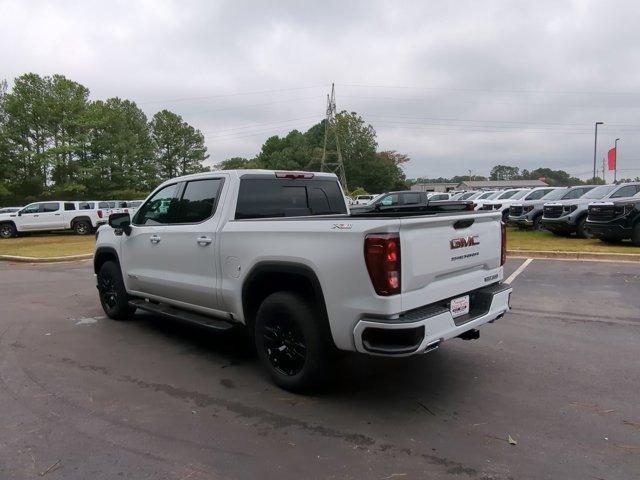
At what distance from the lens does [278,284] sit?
4.23m

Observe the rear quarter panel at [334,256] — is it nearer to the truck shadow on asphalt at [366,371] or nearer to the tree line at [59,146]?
the truck shadow on asphalt at [366,371]

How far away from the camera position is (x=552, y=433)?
3393mm

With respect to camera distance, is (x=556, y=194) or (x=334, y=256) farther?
(x=556, y=194)

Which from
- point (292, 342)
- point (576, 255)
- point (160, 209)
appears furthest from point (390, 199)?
point (292, 342)

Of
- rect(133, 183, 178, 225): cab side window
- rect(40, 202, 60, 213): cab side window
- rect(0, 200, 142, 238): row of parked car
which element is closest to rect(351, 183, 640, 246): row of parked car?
rect(133, 183, 178, 225): cab side window

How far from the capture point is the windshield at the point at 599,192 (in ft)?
52.1

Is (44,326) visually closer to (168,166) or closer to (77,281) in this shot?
(77,281)

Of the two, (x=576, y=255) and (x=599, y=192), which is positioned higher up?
(x=599, y=192)

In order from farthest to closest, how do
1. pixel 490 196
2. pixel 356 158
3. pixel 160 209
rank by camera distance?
A: pixel 356 158
pixel 490 196
pixel 160 209

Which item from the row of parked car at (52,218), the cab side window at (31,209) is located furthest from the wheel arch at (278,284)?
the cab side window at (31,209)

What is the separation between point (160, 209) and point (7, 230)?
21.8 meters

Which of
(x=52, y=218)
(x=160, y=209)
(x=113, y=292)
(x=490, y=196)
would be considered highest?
(x=160, y=209)

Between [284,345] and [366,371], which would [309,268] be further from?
[366,371]

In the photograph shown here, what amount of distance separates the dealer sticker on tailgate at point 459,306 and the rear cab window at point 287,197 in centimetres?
194
